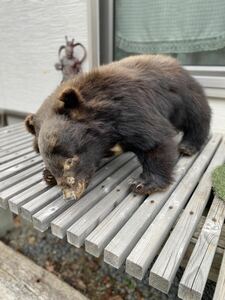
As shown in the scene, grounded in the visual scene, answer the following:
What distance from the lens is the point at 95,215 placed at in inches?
53.8

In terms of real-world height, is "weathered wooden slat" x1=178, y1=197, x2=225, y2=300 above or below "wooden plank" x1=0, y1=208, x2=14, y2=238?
above

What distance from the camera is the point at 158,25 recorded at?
2.78 metres

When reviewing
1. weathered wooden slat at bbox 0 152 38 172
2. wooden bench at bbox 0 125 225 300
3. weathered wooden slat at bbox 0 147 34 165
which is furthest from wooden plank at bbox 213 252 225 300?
weathered wooden slat at bbox 0 147 34 165

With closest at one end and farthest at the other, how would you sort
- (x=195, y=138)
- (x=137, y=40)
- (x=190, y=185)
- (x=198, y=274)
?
1. (x=198, y=274)
2. (x=190, y=185)
3. (x=195, y=138)
4. (x=137, y=40)

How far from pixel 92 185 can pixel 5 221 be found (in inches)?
56.0

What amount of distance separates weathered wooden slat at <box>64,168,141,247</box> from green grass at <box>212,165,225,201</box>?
562 millimetres

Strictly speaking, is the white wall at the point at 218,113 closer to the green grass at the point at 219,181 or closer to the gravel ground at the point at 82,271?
the green grass at the point at 219,181

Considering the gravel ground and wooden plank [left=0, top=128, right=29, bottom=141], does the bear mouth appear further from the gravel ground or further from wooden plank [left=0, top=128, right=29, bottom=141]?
wooden plank [left=0, top=128, right=29, bottom=141]

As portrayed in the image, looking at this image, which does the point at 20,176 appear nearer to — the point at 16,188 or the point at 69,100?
the point at 16,188

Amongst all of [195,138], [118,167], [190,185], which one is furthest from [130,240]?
[195,138]

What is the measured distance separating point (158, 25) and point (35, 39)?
1.85 m

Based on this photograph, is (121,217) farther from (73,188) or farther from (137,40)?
(137,40)

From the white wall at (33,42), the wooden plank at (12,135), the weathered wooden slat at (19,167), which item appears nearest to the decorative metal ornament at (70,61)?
the white wall at (33,42)

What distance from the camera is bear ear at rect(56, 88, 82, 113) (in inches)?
52.4
